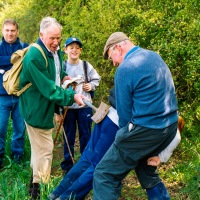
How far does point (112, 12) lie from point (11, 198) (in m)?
3.38

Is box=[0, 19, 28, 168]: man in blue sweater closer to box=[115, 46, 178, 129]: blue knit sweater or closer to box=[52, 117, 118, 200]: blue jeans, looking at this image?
box=[52, 117, 118, 200]: blue jeans

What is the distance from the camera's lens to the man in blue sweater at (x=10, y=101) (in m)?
5.09

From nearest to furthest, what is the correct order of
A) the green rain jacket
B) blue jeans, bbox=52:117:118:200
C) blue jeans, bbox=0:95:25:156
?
1. blue jeans, bbox=52:117:118:200
2. the green rain jacket
3. blue jeans, bbox=0:95:25:156

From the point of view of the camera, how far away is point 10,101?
522cm

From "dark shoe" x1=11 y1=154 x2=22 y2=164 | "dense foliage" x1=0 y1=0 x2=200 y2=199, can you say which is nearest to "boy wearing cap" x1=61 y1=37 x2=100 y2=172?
"dark shoe" x1=11 y1=154 x2=22 y2=164

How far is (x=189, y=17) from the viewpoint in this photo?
5.03 m

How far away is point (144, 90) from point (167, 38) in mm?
2136

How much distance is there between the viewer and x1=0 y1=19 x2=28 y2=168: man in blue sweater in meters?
5.09

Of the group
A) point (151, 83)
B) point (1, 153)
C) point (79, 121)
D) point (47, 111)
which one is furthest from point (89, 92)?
point (151, 83)

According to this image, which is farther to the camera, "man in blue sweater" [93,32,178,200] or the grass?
the grass

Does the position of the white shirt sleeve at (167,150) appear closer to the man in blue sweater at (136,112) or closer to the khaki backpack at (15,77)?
the man in blue sweater at (136,112)

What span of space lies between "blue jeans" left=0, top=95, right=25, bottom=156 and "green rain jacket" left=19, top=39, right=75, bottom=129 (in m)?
1.15

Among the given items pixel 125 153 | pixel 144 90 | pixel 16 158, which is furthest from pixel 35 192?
pixel 144 90

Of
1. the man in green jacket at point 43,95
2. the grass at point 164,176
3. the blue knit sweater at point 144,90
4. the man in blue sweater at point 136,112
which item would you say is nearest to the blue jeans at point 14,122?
the grass at point 164,176
